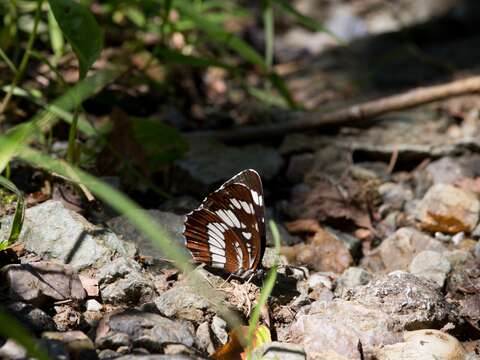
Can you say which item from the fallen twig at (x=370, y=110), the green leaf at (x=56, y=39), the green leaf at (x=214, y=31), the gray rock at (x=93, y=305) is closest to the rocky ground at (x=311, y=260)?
the gray rock at (x=93, y=305)

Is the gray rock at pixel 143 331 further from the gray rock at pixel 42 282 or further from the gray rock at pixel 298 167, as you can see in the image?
the gray rock at pixel 298 167

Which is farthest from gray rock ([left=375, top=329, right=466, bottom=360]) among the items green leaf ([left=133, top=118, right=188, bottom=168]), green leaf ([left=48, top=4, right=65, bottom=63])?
green leaf ([left=48, top=4, right=65, bottom=63])

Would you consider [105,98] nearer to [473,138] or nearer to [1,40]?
[1,40]

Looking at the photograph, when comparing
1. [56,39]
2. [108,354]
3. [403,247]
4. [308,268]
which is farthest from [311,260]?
[56,39]

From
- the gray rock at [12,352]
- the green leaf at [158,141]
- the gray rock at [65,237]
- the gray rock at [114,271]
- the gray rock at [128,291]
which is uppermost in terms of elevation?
the green leaf at [158,141]

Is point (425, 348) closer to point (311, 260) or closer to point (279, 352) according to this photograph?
point (279, 352)

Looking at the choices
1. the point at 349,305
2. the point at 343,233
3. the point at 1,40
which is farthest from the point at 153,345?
the point at 1,40
